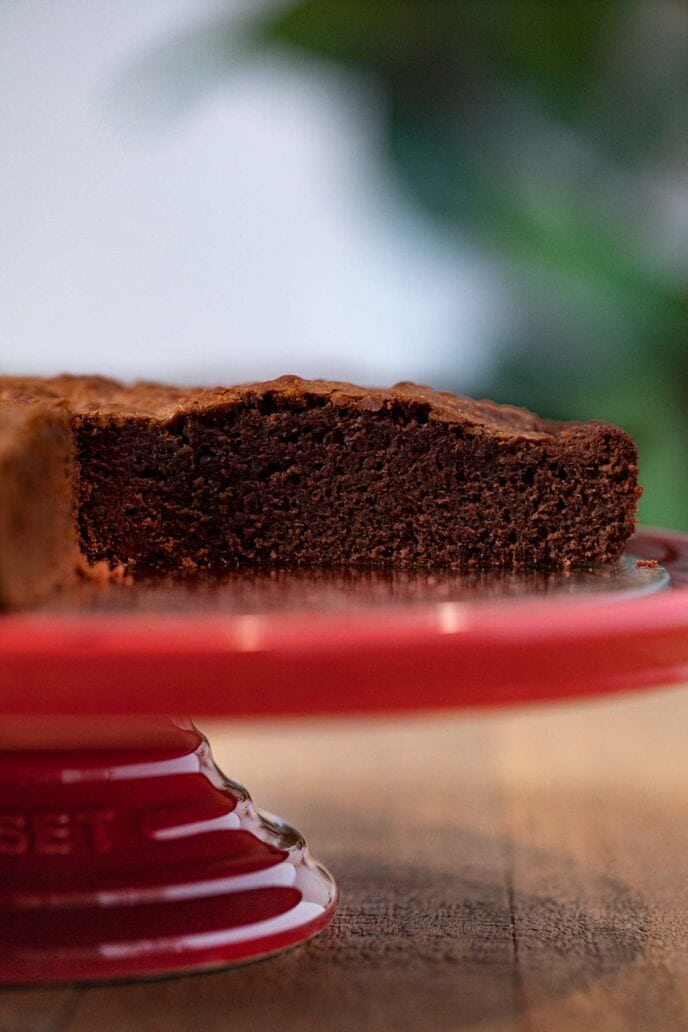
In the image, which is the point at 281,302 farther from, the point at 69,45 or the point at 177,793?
the point at 177,793

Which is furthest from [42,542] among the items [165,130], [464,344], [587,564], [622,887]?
[165,130]

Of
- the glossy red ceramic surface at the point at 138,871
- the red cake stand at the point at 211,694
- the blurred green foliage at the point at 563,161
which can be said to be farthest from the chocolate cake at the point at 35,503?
the blurred green foliage at the point at 563,161

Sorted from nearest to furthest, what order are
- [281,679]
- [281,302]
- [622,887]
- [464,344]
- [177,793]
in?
[281,679] < [177,793] < [622,887] < [464,344] < [281,302]

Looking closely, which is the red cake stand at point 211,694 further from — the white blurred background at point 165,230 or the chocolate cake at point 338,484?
the white blurred background at point 165,230

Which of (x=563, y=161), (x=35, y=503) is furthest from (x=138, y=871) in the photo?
(x=563, y=161)

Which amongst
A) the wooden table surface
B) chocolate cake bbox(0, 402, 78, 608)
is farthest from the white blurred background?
chocolate cake bbox(0, 402, 78, 608)
